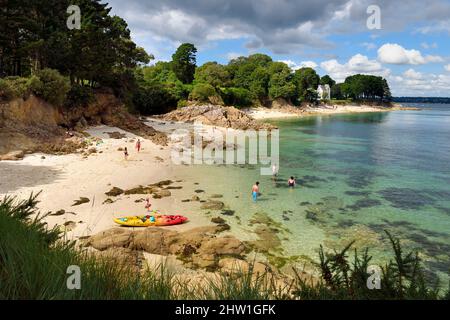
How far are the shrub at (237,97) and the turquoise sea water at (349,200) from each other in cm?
5527

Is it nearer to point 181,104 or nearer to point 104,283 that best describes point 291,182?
point 104,283

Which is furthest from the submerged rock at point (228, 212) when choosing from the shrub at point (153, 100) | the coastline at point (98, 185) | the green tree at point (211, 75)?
the green tree at point (211, 75)

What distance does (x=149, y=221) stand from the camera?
17234mm

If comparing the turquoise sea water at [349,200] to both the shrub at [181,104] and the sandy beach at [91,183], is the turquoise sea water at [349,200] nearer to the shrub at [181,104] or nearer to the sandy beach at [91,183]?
the sandy beach at [91,183]

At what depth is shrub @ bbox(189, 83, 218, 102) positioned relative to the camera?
78.6 m

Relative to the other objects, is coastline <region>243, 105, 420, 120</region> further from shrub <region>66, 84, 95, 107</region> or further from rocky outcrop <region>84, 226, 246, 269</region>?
rocky outcrop <region>84, 226, 246, 269</region>

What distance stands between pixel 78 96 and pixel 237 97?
202 ft

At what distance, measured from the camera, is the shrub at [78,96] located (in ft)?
141

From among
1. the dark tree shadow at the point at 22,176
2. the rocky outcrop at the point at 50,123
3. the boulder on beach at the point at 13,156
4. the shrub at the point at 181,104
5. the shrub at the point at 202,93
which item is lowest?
the dark tree shadow at the point at 22,176

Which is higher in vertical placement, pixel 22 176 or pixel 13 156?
pixel 13 156

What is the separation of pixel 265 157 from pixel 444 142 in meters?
38.4

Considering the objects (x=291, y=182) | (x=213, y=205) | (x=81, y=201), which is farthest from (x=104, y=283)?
(x=291, y=182)
